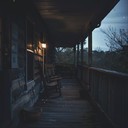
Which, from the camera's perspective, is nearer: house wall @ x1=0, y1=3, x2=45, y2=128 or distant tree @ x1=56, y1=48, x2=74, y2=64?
house wall @ x1=0, y1=3, x2=45, y2=128

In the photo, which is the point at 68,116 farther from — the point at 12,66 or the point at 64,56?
the point at 64,56

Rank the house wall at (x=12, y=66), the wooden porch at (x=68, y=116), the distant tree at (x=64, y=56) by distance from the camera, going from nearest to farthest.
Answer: the house wall at (x=12, y=66)
the wooden porch at (x=68, y=116)
the distant tree at (x=64, y=56)

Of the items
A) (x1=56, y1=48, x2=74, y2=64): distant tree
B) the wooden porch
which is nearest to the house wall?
the wooden porch

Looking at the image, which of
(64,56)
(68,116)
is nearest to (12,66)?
(68,116)

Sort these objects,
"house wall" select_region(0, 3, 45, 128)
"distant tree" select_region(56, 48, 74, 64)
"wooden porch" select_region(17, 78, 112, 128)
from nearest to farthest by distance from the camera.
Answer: "house wall" select_region(0, 3, 45, 128) < "wooden porch" select_region(17, 78, 112, 128) < "distant tree" select_region(56, 48, 74, 64)

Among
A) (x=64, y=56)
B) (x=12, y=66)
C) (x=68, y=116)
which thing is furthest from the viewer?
(x=64, y=56)

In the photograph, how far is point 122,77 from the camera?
327cm

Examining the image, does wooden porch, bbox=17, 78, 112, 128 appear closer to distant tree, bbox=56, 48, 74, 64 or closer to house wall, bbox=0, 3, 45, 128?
house wall, bbox=0, 3, 45, 128

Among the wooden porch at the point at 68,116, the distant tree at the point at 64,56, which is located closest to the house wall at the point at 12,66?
the wooden porch at the point at 68,116

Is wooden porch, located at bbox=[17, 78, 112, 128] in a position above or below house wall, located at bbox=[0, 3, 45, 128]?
below

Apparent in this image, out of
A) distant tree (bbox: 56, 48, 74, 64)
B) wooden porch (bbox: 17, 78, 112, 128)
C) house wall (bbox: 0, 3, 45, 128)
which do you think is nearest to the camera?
house wall (bbox: 0, 3, 45, 128)

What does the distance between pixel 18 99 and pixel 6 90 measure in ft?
3.13

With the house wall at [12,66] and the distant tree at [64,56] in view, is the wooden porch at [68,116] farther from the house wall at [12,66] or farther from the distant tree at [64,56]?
the distant tree at [64,56]

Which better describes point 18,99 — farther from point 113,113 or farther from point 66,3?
point 66,3
